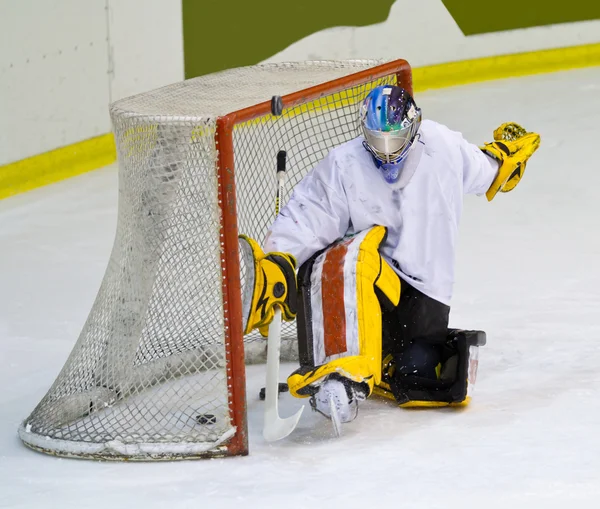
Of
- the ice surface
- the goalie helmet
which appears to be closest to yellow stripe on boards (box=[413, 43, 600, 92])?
the ice surface

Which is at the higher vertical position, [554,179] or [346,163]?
[346,163]

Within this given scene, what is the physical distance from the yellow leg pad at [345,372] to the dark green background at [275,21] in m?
3.13

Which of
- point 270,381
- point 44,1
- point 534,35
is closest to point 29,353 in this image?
point 270,381

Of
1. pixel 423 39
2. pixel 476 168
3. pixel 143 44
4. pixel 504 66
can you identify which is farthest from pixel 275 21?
pixel 476 168

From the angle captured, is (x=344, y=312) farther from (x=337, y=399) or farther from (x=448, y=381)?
(x=448, y=381)

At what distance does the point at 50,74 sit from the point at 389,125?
255 cm

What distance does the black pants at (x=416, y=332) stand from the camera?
114 inches

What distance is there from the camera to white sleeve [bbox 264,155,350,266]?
284 centimetres

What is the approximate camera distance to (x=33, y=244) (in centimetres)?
445

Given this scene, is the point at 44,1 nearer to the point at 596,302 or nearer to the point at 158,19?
the point at 158,19

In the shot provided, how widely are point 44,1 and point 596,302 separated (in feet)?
8.10

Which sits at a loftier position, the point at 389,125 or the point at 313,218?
the point at 389,125

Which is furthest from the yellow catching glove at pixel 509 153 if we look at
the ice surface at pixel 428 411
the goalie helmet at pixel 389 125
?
the ice surface at pixel 428 411

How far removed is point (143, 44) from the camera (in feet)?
17.7
